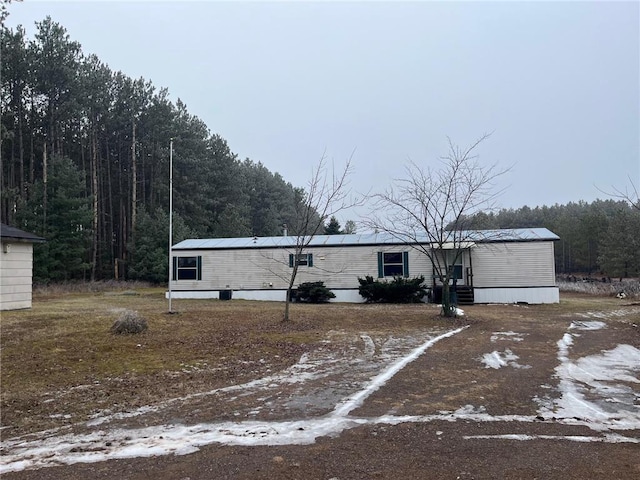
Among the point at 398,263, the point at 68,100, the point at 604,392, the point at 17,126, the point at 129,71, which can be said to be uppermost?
the point at 129,71

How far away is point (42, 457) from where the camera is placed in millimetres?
3623

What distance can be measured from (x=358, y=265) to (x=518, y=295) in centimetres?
688

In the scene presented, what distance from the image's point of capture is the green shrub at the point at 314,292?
65.9 feet

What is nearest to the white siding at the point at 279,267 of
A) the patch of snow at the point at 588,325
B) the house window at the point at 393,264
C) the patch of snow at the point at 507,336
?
the house window at the point at 393,264

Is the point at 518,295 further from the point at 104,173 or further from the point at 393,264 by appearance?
the point at 104,173

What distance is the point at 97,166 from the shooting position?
1320 inches

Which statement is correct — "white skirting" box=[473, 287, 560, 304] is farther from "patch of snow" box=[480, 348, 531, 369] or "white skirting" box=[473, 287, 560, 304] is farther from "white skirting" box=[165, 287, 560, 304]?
"patch of snow" box=[480, 348, 531, 369]

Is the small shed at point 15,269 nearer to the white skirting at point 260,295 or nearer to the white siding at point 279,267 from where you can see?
the white skirting at point 260,295

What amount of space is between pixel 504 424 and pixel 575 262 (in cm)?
5689

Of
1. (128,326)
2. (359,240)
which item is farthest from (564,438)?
(359,240)

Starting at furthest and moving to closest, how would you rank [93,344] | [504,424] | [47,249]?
[47,249], [93,344], [504,424]

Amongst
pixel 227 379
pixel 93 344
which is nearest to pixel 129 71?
pixel 93 344

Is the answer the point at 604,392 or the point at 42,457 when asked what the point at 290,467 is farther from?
the point at 604,392

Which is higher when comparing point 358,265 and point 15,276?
point 358,265
